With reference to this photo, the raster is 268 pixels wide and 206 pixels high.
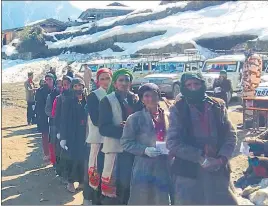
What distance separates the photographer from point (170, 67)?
54.9ft

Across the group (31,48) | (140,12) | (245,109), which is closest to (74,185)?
(245,109)

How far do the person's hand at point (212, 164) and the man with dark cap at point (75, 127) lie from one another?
2618 mm

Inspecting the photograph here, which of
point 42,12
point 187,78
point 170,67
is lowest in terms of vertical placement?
point 187,78

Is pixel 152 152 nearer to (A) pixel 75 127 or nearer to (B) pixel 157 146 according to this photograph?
(B) pixel 157 146

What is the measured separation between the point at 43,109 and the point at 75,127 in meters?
2.58

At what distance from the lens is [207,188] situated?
10.7ft

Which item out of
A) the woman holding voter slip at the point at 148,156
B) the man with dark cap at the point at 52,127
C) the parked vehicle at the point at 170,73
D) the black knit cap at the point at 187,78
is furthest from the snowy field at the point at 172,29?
the black knit cap at the point at 187,78

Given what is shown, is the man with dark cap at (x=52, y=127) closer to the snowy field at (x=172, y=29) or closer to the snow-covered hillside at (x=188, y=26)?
the snowy field at (x=172, y=29)

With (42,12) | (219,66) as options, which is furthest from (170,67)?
(42,12)

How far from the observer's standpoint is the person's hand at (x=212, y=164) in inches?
125

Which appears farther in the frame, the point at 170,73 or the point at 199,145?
the point at 170,73

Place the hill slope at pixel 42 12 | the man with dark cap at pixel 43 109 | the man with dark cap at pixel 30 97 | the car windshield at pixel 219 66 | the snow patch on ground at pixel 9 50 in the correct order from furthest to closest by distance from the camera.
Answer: the hill slope at pixel 42 12
the snow patch on ground at pixel 9 50
the car windshield at pixel 219 66
the man with dark cap at pixel 30 97
the man with dark cap at pixel 43 109

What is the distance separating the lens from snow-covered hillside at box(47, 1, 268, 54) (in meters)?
26.5

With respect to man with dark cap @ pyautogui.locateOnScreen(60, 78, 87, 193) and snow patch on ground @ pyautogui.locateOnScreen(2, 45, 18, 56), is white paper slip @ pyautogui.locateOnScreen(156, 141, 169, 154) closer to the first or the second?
man with dark cap @ pyautogui.locateOnScreen(60, 78, 87, 193)
